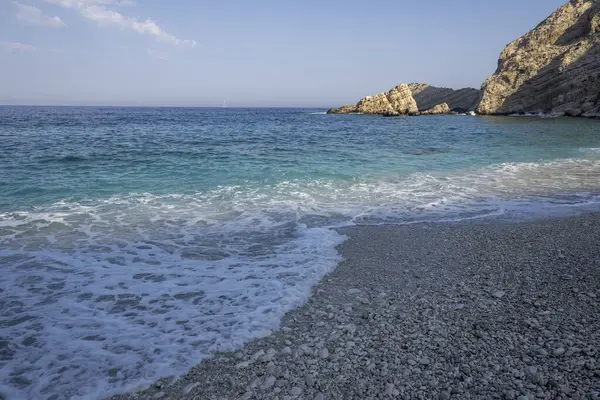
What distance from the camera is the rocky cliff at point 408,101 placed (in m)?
83.9

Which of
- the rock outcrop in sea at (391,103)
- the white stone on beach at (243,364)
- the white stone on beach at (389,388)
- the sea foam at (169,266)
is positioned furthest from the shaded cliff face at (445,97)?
the white stone on beach at (243,364)

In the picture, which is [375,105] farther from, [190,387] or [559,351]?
[190,387]

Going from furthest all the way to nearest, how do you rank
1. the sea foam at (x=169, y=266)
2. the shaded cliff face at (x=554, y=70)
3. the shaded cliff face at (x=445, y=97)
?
the shaded cliff face at (x=445, y=97), the shaded cliff face at (x=554, y=70), the sea foam at (x=169, y=266)

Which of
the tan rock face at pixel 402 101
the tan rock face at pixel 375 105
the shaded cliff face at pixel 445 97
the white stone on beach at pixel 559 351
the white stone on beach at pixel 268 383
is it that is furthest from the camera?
the shaded cliff face at pixel 445 97

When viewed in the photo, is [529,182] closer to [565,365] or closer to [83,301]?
[565,365]

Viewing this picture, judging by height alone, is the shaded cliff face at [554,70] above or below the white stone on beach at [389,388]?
above

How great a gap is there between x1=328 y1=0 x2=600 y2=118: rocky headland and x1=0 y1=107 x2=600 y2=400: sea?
150 ft

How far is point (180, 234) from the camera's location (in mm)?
8508

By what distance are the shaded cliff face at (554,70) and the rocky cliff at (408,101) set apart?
11324 millimetres

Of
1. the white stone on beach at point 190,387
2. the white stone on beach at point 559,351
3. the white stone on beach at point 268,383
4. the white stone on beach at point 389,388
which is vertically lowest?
the white stone on beach at point 190,387

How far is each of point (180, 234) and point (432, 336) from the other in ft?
20.3

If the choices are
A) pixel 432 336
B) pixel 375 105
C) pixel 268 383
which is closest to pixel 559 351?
pixel 432 336

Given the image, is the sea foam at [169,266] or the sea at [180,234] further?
the sea at [180,234]

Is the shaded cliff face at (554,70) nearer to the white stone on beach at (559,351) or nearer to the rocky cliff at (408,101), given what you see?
the rocky cliff at (408,101)
